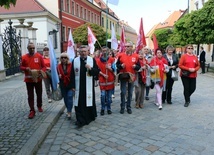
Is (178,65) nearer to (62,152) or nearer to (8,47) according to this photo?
(62,152)

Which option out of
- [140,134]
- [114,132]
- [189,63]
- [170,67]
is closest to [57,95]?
[114,132]

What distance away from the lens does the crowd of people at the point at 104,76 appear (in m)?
5.78

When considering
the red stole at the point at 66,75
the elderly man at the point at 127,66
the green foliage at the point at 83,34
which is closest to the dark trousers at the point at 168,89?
the elderly man at the point at 127,66

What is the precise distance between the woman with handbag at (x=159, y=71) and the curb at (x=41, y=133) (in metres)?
2.80

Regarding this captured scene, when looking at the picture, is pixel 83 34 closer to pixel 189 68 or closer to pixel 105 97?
pixel 189 68

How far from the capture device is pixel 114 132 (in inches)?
211

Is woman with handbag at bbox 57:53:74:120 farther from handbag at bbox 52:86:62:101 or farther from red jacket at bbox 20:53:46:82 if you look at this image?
red jacket at bbox 20:53:46:82

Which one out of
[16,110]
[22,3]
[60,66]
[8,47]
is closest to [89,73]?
[60,66]

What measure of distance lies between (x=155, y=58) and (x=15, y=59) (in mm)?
11112

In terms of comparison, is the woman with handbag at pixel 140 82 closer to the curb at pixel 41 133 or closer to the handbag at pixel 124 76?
the handbag at pixel 124 76

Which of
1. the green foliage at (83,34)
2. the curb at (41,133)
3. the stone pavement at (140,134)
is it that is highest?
the green foliage at (83,34)

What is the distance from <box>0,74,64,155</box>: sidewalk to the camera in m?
4.39

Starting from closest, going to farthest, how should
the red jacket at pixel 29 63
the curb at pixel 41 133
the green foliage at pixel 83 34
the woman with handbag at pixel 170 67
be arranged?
the curb at pixel 41 133 → the red jacket at pixel 29 63 → the woman with handbag at pixel 170 67 → the green foliage at pixel 83 34

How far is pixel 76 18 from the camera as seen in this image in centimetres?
3819
